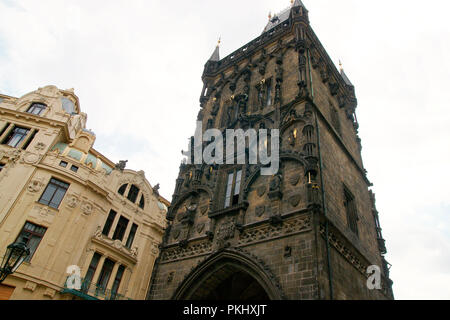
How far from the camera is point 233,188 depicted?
50.2 feet

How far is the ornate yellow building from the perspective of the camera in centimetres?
1922

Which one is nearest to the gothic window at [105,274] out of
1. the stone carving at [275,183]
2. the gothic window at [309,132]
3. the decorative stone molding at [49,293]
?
the decorative stone molding at [49,293]

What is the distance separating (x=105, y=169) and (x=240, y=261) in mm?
16695

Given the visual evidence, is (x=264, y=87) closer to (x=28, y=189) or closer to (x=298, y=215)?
(x=298, y=215)

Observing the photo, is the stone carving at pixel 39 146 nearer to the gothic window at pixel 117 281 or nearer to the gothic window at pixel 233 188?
the gothic window at pixel 117 281

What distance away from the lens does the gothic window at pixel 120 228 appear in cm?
2435

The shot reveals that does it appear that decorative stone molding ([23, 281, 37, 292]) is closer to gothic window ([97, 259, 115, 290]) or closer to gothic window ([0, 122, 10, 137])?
gothic window ([97, 259, 115, 290])

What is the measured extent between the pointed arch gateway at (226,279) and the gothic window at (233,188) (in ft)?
9.07

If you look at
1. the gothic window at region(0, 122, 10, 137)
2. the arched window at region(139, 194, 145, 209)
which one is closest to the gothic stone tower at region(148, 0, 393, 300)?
the arched window at region(139, 194, 145, 209)

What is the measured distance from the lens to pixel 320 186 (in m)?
12.4

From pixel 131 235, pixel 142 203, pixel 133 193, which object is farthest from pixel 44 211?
pixel 142 203

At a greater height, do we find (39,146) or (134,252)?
(39,146)

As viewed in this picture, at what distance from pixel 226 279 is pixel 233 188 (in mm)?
4207

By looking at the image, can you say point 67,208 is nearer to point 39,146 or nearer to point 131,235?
point 39,146
